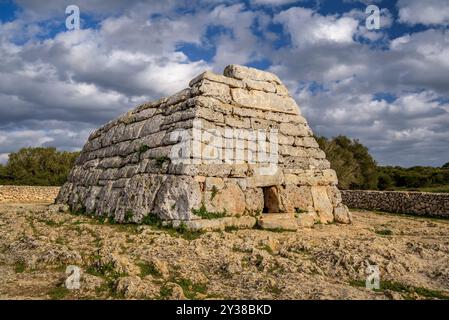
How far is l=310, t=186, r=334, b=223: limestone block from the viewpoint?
10.7 m

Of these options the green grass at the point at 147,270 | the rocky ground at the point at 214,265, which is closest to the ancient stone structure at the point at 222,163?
the rocky ground at the point at 214,265

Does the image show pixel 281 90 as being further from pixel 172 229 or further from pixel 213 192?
pixel 172 229

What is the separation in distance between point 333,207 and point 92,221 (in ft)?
21.9

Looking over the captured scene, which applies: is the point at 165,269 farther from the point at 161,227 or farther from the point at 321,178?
the point at 321,178

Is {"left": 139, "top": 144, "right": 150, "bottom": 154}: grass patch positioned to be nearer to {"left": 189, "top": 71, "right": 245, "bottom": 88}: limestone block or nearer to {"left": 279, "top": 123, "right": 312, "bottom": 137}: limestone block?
{"left": 189, "top": 71, "right": 245, "bottom": 88}: limestone block

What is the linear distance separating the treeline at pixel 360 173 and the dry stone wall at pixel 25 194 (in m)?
21.3

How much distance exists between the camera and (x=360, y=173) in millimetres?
34281

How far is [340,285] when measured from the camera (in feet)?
16.4

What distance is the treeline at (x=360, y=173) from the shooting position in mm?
31645

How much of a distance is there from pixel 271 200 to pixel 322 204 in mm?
1629

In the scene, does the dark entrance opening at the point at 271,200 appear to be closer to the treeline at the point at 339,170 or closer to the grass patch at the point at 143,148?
the grass patch at the point at 143,148

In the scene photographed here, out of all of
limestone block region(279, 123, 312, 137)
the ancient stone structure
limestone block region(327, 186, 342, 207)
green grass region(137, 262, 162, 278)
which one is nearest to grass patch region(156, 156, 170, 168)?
the ancient stone structure

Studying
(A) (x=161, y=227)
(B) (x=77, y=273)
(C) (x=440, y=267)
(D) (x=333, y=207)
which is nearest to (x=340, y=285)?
(C) (x=440, y=267)

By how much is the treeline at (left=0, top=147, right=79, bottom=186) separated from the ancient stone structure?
1135 inches
